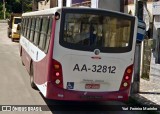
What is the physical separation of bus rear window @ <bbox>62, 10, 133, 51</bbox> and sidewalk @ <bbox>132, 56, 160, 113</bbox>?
8.16 feet

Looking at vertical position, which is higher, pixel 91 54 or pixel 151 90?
pixel 91 54

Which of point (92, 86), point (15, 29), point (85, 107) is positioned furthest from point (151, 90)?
point (15, 29)

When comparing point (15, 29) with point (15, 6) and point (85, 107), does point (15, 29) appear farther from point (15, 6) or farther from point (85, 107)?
point (15, 6)

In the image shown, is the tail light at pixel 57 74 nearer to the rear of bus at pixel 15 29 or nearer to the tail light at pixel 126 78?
the tail light at pixel 126 78

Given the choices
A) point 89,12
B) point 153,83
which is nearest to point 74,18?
point 89,12

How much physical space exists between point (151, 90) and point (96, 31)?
4597 mm

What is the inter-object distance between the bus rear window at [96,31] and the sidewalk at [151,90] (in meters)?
2.49

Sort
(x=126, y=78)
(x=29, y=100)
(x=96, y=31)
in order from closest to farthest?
(x=96, y=31), (x=126, y=78), (x=29, y=100)

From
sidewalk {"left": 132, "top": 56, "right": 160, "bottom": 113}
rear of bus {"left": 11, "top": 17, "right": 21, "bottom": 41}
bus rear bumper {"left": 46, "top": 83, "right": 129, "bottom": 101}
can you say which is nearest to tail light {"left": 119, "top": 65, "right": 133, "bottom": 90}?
bus rear bumper {"left": 46, "top": 83, "right": 129, "bottom": 101}

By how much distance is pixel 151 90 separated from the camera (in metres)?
12.6

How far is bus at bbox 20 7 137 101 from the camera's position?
8.65 metres

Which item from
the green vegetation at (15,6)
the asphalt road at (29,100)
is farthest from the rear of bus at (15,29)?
the green vegetation at (15,6)

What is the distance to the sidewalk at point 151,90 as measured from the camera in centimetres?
1087

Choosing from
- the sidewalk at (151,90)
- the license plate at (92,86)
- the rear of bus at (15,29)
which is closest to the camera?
the license plate at (92,86)
